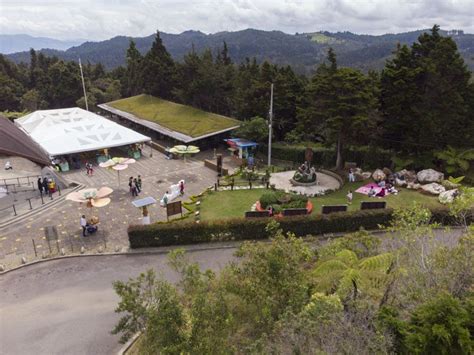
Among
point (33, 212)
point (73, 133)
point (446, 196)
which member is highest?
point (73, 133)

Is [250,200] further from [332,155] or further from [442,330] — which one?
[442,330]

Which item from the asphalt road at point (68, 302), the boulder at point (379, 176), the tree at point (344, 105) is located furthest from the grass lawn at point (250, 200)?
the tree at point (344, 105)

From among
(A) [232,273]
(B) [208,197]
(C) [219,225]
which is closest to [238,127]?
(B) [208,197]

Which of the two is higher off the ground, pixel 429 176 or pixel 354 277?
pixel 354 277

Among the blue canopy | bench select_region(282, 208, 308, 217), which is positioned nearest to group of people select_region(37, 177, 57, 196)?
bench select_region(282, 208, 308, 217)

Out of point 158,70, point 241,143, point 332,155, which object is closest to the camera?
point 332,155

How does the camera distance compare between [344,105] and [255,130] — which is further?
[255,130]

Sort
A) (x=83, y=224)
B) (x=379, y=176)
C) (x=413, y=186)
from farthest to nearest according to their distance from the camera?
(x=379, y=176) < (x=413, y=186) < (x=83, y=224)

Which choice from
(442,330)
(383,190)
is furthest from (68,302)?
(383,190)

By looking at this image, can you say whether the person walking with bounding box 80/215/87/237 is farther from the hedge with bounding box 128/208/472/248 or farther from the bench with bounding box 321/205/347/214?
the bench with bounding box 321/205/347/214
